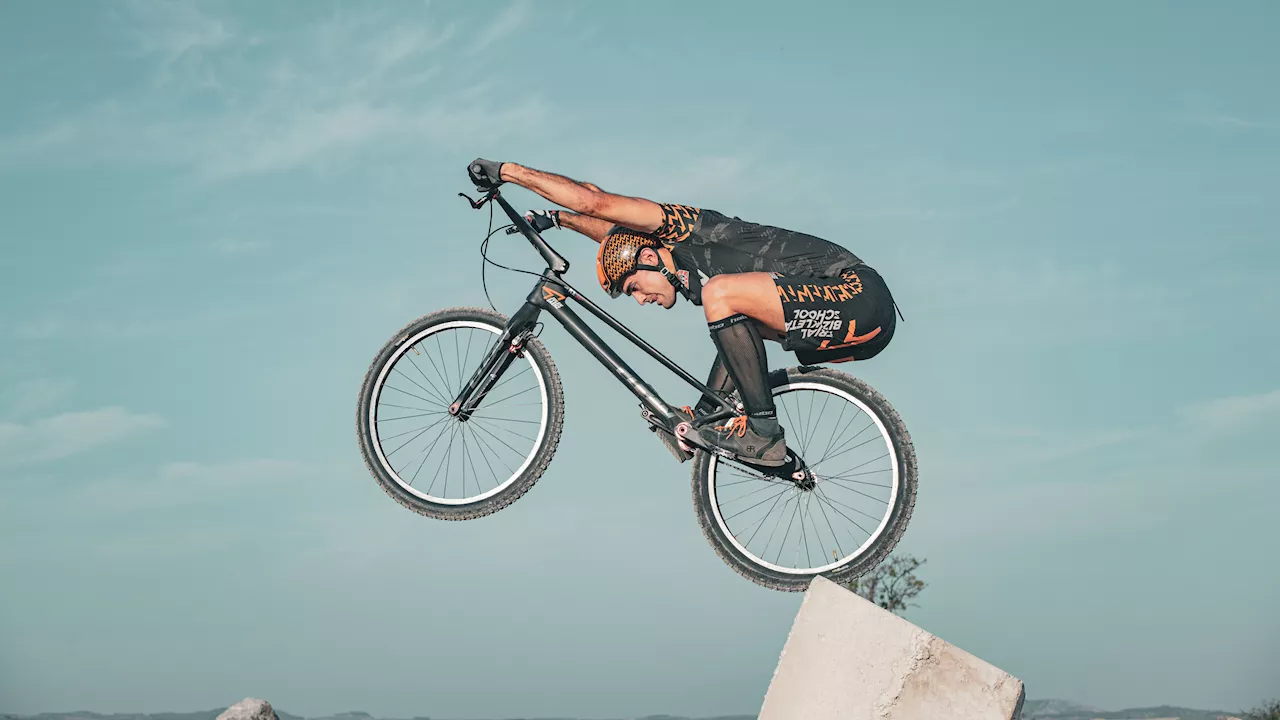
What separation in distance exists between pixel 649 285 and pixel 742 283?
29.6 inches

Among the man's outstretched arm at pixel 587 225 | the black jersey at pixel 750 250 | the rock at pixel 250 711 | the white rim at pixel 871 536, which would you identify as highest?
the man's outstretched arm at pixel 587 225

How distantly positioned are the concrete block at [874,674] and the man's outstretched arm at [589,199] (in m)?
2.69

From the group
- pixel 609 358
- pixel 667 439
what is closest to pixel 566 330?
pixel 609 358

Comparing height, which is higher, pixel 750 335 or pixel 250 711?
pixel 750 335

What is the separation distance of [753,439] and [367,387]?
2955 mm

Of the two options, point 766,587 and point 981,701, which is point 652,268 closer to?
point 766,587

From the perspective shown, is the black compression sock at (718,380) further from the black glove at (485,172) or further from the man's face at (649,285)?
the black glove at (485,172)

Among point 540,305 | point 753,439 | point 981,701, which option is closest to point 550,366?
point 540,305

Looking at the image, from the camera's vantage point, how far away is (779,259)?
798 cm

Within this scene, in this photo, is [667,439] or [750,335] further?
[667,439]

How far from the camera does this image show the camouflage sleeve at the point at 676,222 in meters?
7.76

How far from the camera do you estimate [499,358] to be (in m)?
8.56

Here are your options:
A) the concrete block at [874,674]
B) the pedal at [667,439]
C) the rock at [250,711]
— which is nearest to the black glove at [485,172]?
the pedal at [667,439]

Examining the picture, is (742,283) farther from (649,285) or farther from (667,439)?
(667,439)
